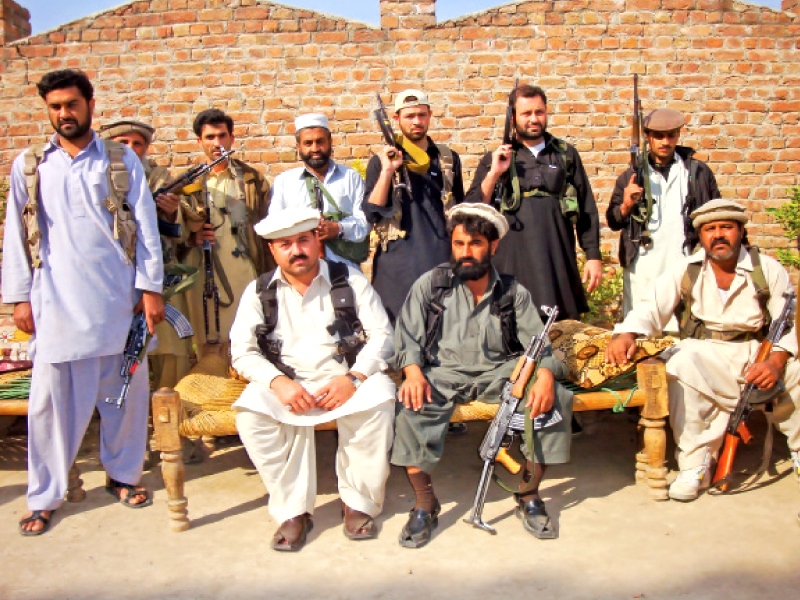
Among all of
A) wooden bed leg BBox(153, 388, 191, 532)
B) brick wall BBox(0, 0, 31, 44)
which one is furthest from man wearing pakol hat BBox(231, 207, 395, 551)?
brick wall BBox(0, 0, 31, 44)

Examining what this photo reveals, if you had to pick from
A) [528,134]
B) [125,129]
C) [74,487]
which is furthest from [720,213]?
[74,487]

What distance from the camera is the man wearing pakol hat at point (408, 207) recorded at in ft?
14.8

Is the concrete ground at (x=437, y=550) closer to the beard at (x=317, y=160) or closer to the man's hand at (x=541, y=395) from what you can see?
the man's hand at (x=541, y=395)

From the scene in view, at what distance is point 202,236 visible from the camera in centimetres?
483

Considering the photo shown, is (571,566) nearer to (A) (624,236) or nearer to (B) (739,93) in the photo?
(A) (624,236)

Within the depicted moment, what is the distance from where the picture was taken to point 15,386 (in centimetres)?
447

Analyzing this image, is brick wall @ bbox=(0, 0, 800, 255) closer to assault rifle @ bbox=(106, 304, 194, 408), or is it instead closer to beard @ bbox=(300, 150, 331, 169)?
beard @ bbox=(300, 150, 331, 169)

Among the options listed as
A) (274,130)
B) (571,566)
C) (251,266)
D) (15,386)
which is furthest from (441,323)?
(274,130)

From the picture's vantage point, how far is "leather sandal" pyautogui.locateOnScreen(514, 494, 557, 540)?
11.4 feet

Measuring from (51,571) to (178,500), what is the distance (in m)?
0.62

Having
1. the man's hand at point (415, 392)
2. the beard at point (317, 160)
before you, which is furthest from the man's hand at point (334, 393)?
the beard at point (317, 160)

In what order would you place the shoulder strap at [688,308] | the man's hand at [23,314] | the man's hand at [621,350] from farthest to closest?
the shoulder strap at [688,308] < the man's hand at [621,350] < the man's hand at [23,314]

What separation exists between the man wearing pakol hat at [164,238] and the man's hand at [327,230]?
91 cm

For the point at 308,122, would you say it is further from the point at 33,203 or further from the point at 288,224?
the point at 33,203
